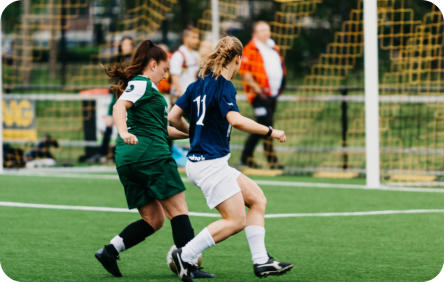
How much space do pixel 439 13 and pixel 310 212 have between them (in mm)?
5210

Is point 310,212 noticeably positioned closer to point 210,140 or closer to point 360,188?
point 360,188

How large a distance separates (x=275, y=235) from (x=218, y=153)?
242 cm

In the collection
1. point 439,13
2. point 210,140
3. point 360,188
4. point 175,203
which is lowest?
point 360,188

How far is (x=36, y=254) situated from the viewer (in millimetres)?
7586

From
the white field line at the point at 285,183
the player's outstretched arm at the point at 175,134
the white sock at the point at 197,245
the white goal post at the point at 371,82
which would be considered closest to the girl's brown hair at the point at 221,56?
the player's outstretched arm at the point at 175,134

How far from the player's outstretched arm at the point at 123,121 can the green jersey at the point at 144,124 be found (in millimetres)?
50

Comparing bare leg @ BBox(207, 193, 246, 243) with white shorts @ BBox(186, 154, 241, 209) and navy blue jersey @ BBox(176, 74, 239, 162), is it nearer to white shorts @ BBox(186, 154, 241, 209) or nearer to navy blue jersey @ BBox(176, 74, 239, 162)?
white shorts @ BBox(186, 154, 241, 209)

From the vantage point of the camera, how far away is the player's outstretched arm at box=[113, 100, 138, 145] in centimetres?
645

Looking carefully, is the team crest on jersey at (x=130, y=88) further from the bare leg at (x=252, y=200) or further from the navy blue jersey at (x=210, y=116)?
the bare leg at (x=252, y=200)

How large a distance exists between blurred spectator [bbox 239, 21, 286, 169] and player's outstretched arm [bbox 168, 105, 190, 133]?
7.06 metres

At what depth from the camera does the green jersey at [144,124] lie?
662 cm

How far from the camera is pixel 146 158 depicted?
6.60m

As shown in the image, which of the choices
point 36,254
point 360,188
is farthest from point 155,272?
point 360,188

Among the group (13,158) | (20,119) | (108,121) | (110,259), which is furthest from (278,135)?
(20,119)
